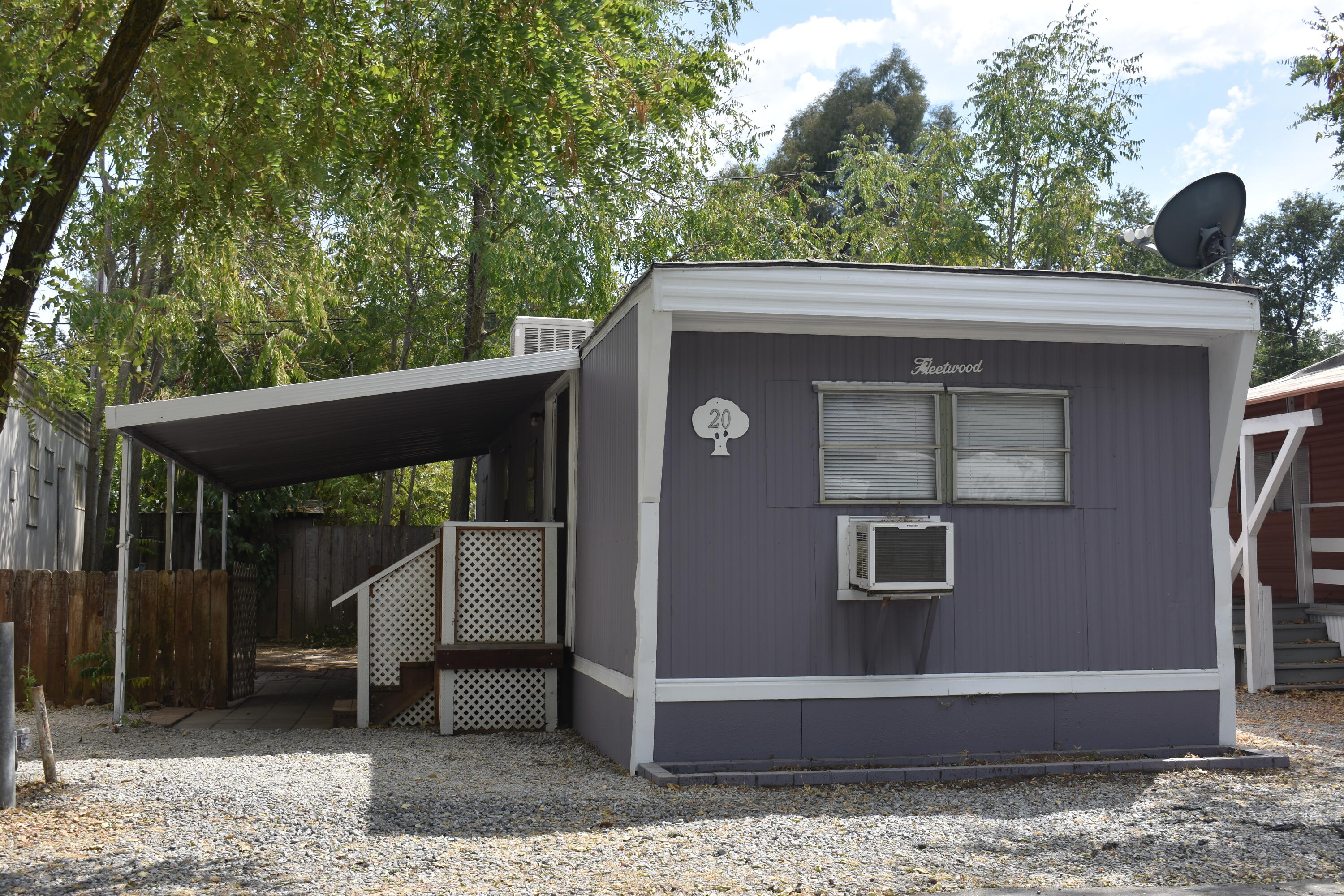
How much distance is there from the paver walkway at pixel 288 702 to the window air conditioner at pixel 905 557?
4511 mm

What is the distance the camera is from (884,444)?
6824mm

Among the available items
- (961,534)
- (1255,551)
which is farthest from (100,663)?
(1255,551)

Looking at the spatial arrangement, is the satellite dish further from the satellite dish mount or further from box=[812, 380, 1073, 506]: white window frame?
box=[812, 380, 1073, 506]: white window frame

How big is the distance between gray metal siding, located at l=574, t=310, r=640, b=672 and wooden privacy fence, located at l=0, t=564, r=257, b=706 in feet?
10.3

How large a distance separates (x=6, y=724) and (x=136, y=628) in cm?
395

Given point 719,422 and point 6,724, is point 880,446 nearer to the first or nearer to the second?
point 719,422

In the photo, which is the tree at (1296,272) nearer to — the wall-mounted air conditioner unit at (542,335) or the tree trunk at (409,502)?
the tree trunk at (409,502)

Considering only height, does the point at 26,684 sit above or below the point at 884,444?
below

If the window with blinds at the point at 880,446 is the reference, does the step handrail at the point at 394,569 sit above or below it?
below

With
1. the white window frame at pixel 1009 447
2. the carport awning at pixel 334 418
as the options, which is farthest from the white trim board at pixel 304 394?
the white window frame at pixel 1009 447

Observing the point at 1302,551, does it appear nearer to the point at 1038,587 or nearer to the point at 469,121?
the point at 1038,587

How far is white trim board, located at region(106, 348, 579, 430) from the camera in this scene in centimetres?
742

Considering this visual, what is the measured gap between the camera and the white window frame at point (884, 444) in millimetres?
6723

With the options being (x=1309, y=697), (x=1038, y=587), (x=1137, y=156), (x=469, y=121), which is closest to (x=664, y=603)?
(x=1038, y=587)
